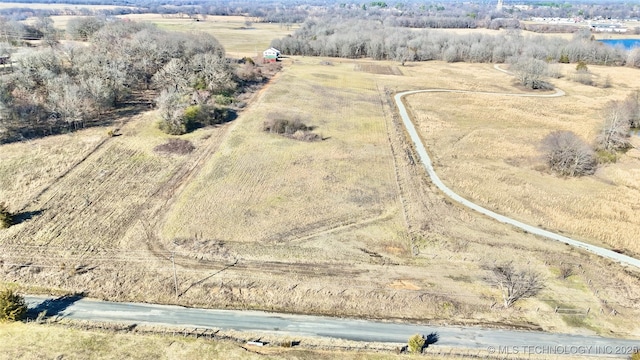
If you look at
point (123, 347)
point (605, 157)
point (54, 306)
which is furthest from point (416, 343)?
point (605, 157)

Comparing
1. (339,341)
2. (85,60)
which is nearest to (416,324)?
(339,341)

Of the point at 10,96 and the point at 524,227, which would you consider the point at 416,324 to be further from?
the point at 10,96

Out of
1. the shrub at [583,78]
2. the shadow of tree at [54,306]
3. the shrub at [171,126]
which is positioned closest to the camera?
the shadow of tree at [54,306]

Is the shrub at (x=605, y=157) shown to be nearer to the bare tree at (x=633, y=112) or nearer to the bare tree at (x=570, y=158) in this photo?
the bare tree at (x=570, y=158)

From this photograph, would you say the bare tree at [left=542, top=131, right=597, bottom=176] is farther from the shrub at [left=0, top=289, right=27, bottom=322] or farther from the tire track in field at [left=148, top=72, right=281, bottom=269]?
the shrub at [left=0, top=289, right=27, bottom=322]

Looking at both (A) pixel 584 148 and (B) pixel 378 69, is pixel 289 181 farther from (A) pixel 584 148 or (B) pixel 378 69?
(B) pixel 378 69

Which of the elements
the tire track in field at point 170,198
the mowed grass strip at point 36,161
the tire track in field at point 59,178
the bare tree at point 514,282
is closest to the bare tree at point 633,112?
the bare tree at point 514,282
